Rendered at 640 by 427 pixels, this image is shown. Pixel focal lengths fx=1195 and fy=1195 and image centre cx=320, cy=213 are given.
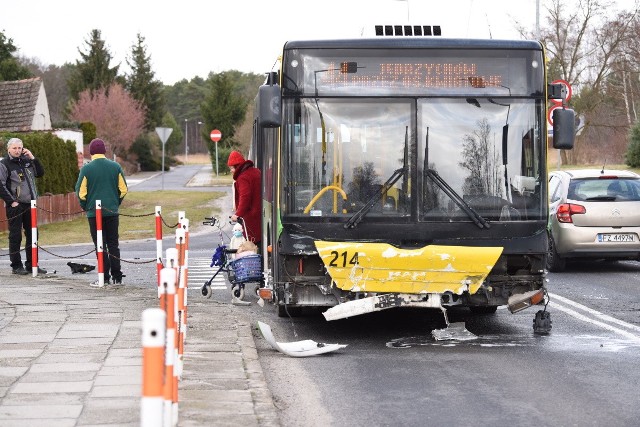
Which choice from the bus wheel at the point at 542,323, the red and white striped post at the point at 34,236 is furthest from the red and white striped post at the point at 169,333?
the red and white striped post at the point at 34,236

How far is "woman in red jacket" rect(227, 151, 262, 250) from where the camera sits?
15.2 meters

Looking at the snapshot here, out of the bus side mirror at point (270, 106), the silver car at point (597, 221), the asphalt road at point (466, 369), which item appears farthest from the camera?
the silver car at point (597, 221)

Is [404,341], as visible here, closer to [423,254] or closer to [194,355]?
[423,254]

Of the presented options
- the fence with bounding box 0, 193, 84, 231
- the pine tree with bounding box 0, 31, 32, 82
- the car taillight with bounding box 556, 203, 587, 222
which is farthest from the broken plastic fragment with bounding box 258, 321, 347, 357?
the pine tree with bounding box 0, 31, 32, 82

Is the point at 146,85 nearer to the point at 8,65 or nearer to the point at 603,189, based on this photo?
the point at 8,65

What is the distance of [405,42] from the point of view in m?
11.4

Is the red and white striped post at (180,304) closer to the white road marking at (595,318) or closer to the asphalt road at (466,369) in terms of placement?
the asphalt road at (466,369)

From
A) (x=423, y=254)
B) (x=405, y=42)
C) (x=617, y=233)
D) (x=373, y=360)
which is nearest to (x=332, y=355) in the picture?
(x=373, y=360)

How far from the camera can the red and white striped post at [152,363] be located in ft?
14.0

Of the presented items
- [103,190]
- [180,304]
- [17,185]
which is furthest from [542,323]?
[17,185]

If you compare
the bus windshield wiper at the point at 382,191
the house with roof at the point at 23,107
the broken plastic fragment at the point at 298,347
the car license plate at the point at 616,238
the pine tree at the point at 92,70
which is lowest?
the broken plastic fragment at the point at 298,347

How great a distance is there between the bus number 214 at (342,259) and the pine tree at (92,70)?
333ft

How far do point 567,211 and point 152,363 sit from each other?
49.4 ft

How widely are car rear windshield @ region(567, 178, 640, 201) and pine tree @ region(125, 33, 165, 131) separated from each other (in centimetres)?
10404
